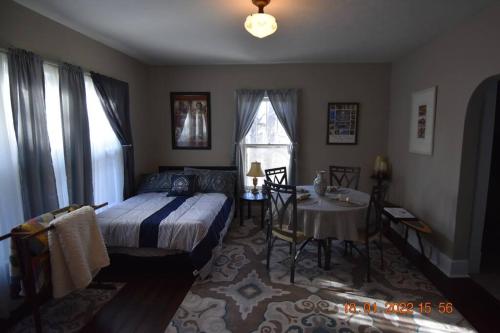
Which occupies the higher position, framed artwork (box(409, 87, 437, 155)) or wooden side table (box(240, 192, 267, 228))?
framed artwork (box(409, 87, 437, 155))

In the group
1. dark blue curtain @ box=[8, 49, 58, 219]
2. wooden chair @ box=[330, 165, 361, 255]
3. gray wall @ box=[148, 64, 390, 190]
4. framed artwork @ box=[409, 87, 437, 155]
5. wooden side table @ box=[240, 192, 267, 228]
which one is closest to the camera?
dark blue curtain @ box=[8, 49, 58, 219]

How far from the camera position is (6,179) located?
2209mm

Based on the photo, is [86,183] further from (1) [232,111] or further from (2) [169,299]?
(1) [232,111]

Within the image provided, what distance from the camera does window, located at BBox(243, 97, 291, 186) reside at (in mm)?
4637

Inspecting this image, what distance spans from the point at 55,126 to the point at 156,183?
5.48 ft

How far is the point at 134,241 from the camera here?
2.78m

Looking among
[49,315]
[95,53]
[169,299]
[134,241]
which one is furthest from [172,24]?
[49,315]

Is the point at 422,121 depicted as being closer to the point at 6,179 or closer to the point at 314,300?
the point at 314,300

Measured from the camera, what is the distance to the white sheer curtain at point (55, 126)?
8.68 feet

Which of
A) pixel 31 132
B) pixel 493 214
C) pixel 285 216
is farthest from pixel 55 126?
pixel 493 214

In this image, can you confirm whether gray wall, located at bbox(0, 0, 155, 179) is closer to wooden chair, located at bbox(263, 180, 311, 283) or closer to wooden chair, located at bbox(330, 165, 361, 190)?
wooden chair, located at bbox(263, 180, 311, 283)

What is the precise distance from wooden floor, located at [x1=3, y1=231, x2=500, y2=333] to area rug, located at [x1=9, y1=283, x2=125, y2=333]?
3.1 inches

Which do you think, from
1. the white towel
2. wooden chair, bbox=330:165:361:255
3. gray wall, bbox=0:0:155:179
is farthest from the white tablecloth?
gray wall, bbox=0:0:155:179

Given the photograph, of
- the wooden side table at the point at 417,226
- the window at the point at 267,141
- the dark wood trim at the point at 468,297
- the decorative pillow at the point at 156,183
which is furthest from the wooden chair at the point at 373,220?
the decorative pillow at the point at 156,183
